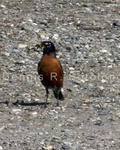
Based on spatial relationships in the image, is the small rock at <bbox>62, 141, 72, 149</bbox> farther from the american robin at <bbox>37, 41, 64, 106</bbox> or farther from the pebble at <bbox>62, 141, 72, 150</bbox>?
the american robin at <bbox>37, 41, 64, 106</bbox>

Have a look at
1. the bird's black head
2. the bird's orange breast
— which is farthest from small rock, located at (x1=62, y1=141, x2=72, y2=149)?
the bird's black head

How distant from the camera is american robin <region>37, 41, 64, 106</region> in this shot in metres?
10.1

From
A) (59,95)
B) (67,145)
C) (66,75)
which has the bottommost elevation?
(66,75)

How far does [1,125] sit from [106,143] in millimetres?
1602

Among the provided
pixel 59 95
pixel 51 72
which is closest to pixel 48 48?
pixel 51 72

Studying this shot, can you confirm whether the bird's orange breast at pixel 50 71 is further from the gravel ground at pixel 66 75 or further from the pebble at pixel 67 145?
the pebble at pixel 67 145

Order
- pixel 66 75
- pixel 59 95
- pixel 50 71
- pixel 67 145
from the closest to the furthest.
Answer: pixel 67 145 < pixel 50 71 < pixel 59 95 < pixel 66 75

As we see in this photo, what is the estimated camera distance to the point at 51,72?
→ 10.1 m

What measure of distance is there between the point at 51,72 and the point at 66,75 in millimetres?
1628

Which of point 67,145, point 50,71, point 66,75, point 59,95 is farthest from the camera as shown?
point 66,75

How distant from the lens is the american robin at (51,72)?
398 inches

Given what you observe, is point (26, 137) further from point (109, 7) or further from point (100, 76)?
point (109, 7)

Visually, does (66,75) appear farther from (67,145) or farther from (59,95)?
(67,145)

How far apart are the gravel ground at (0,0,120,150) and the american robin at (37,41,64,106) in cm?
24
